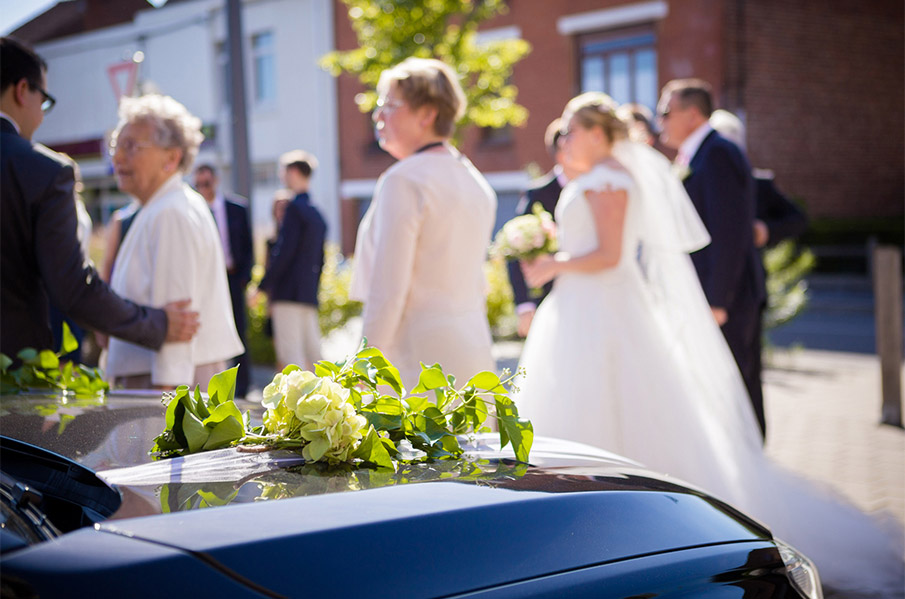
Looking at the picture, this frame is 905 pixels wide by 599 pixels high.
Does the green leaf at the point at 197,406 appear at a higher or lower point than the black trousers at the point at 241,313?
higher

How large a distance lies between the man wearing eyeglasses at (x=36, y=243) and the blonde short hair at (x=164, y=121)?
334 mm

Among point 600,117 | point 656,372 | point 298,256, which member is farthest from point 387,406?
point 298,256

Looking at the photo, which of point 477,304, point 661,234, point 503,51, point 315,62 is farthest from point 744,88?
point 477,304

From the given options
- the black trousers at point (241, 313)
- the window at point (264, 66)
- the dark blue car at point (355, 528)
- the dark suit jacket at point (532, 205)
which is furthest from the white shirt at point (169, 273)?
the window at point (264, 66)

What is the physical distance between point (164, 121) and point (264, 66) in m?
22.3

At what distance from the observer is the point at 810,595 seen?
1.85 meters

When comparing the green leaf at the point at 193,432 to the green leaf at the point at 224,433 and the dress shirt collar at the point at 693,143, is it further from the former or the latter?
the dress shirt collar at the point at 693,143

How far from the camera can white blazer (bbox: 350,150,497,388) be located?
134 inches

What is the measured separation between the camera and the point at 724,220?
5043mm

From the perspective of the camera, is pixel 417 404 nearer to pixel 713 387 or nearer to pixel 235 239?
pixel 713 387

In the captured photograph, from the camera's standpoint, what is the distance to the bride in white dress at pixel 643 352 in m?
4.49

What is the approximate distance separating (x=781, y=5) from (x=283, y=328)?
14528 mm

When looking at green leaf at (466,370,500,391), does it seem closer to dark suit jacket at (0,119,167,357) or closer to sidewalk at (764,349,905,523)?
dark suit jacket at (0,119,167,357)

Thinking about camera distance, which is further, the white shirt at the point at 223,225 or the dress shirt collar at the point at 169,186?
the white shirt at the point at 223,225
